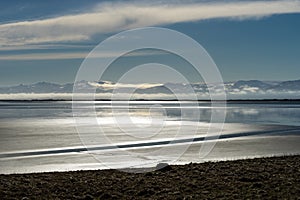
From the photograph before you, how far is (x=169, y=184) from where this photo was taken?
427 inches

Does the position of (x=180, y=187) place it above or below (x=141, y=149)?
below

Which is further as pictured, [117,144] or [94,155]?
[117,144]

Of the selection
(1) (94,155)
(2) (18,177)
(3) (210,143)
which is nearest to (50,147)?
(1) (94,155)

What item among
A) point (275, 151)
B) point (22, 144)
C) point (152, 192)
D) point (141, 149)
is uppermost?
point (22, 144)

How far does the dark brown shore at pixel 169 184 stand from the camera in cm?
973

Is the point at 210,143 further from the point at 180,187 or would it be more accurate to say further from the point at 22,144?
the point at 180,187

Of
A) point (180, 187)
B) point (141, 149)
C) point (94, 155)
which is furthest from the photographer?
point (141, 149)

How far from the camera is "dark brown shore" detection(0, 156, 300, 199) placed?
9727 millimetres

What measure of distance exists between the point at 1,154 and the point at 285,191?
1353cm

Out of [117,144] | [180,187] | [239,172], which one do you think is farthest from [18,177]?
[117,144]

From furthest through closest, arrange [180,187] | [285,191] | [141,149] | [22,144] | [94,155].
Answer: [22,144] → [141,149] → [94,155] → [180,187] → [285,191]

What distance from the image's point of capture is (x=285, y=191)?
9.62 meters

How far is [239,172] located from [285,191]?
2.60 meters

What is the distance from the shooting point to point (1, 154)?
19312 mm
